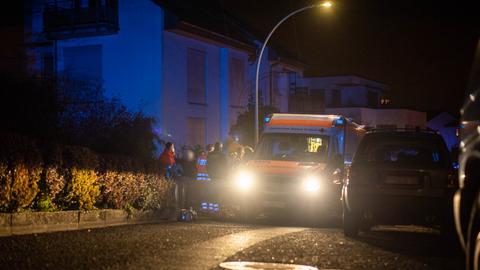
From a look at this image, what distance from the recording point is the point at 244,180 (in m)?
18.0

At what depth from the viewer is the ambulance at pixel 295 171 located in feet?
57.7

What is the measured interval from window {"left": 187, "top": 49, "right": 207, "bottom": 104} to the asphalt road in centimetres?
2122

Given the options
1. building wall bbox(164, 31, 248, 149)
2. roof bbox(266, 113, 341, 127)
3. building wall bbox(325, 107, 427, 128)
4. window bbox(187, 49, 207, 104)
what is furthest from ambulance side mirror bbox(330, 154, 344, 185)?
building wall bbox(325, 107, 427, 128)

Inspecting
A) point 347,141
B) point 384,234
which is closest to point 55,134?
point 347,141

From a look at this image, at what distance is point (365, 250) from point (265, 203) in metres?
6.51

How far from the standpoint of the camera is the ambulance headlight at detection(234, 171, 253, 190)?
1788 centimetres

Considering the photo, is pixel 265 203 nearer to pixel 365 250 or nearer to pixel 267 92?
pixel 365 250

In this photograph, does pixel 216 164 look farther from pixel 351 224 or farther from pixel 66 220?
pixel 351 224

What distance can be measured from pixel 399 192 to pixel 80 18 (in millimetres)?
24077

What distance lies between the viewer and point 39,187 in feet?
46.3

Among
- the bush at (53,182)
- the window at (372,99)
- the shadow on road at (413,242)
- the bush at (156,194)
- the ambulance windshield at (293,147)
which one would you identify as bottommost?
the shadow on road at (413,242)

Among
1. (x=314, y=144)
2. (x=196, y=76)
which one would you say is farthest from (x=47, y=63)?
(x=314, y=144)

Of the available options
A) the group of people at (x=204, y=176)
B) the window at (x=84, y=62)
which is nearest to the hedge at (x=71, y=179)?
the group of people at (x=204, y=176)

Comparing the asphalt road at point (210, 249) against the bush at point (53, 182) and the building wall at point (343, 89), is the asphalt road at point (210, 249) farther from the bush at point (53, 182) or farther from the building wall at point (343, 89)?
the building wall at point (343, 89)
